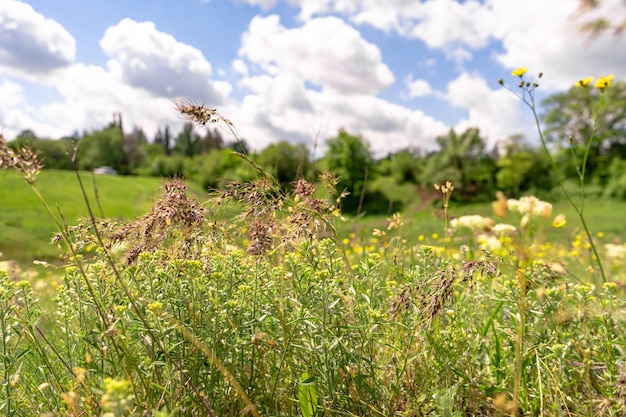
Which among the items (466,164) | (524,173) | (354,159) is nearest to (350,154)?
(354,159)

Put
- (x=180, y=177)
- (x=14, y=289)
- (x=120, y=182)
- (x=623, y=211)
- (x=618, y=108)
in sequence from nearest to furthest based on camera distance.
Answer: (x=14, y=289)
(x=180, y=177)
(x=623, y=211)
(x=618, y=108)
(x=120, y=182)

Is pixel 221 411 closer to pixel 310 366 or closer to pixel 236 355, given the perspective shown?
pixel 236 355

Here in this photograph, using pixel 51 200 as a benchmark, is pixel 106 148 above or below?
above

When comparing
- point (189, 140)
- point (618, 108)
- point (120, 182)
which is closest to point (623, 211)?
point (618, 108)

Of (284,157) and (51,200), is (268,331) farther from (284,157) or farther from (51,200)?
(284,157)

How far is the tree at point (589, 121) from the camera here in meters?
43.1

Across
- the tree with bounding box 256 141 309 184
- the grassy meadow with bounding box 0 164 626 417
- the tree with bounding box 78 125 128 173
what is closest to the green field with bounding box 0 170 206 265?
the tree with bounding box 256 141 309 184

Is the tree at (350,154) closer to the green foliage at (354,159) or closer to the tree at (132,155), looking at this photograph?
the green foliage at (354,159)

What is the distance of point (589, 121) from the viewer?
46.1 m

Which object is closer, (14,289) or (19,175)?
(19,175)

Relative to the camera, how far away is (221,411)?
179 cm

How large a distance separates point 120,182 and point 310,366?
53415mm

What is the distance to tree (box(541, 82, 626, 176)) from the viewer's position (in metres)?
43.1

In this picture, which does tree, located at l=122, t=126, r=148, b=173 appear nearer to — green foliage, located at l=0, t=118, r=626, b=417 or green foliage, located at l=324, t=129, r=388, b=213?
green foliage, located at l=324, t=129, r=388, b=213
